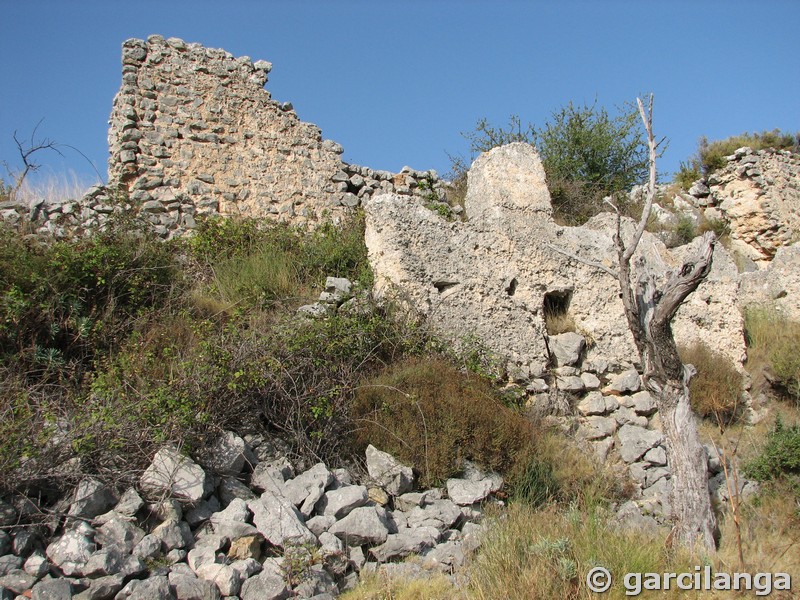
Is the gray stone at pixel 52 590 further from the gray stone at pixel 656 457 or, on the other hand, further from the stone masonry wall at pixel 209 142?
the stone masonry wall at pixel 209 142

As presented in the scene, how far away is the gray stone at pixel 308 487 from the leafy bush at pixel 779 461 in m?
3.91

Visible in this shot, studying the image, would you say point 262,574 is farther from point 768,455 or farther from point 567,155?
point 567,155

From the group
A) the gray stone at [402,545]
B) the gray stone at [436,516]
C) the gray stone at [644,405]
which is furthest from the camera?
the gray stone at [644,405]

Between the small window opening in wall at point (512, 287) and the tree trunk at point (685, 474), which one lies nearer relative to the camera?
the tree trunk at point (685, 474)

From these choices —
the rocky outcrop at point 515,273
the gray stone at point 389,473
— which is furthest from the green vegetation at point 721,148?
the gray stone at point 389,473

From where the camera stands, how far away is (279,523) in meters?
4.79

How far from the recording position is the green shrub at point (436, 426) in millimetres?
5895

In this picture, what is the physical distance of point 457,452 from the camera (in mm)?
5926

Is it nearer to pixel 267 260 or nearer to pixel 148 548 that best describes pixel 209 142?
pixel 267 260

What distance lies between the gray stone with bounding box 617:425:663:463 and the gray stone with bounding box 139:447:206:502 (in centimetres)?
408

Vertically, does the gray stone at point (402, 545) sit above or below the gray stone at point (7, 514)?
below

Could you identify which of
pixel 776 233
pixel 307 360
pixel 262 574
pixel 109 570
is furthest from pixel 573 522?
pixel 776 233

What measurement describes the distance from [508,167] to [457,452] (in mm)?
4411

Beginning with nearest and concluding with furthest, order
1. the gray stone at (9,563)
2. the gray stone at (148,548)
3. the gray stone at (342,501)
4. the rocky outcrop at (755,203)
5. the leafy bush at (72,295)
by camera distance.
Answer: the gray stone at (9,563) < the gray stone at (148,548) < the gray stone at (342,501) < the leafy bush at (72,295) < the rocky outcrop at (755,203)
